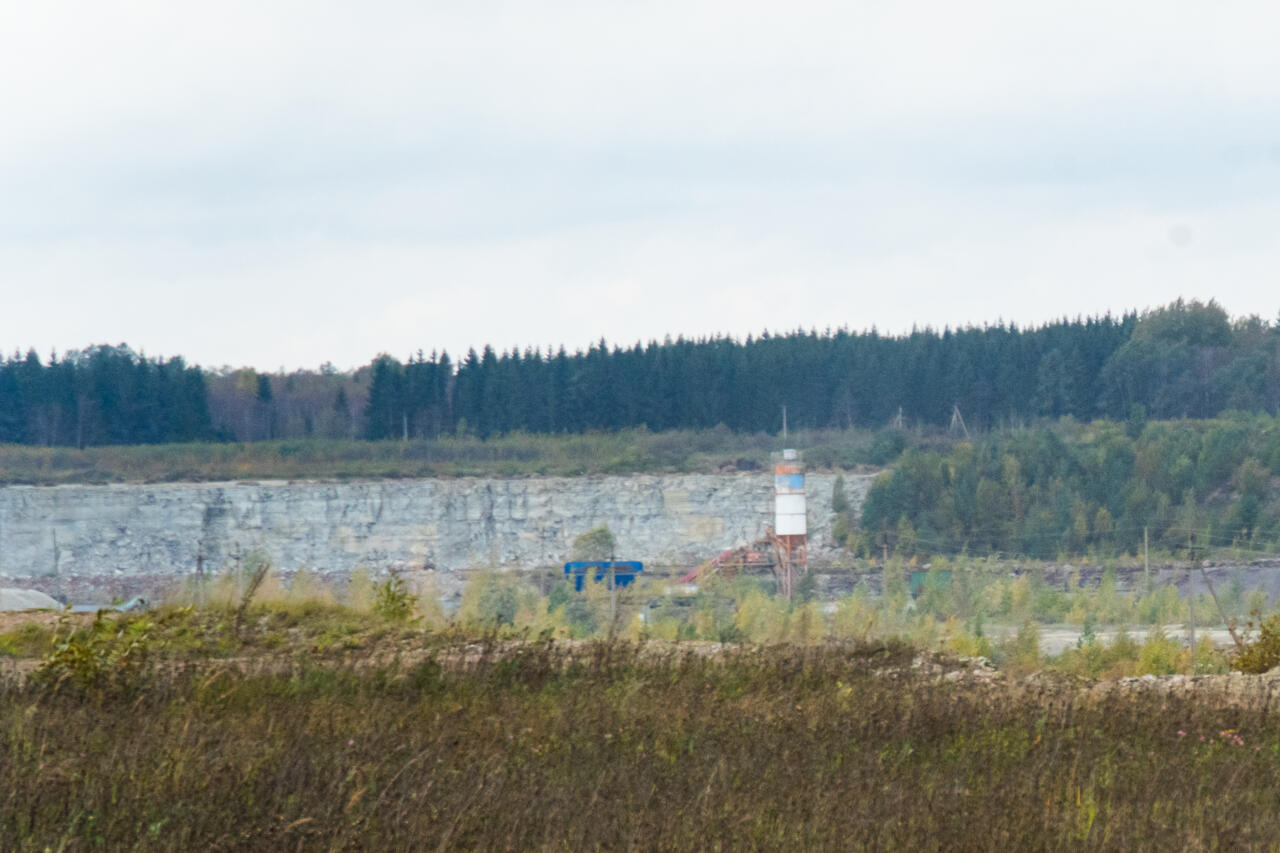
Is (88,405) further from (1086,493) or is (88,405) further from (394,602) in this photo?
(394,602)

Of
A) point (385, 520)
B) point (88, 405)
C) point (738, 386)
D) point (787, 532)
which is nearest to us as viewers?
point (787, 532)

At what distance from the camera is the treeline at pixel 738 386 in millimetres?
73438

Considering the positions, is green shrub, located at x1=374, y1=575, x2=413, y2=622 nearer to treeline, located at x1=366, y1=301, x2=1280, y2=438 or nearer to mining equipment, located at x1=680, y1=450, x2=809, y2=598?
mining equipment, located at x1=680, y1=450, x2=809, y2=598

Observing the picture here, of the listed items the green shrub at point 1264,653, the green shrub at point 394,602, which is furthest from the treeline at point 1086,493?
the green shrub at point 394,602

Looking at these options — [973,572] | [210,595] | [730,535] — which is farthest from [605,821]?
[730,535]

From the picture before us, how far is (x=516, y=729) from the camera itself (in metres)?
6.30

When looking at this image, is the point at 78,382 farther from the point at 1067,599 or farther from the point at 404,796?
the point at 404,796

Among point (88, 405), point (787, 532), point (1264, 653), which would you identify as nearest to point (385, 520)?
point (88, 405)

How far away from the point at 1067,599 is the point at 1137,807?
32953 mm

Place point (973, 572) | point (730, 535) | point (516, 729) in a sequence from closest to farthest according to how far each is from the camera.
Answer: point (516, 729)
point (973, 572)
point (730, 535)

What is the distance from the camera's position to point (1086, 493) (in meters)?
58.7

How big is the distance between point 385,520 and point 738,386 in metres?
23.6

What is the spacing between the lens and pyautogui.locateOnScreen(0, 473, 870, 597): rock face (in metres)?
67.1

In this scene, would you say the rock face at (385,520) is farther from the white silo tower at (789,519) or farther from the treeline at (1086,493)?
the white silo tower at (789,519)
